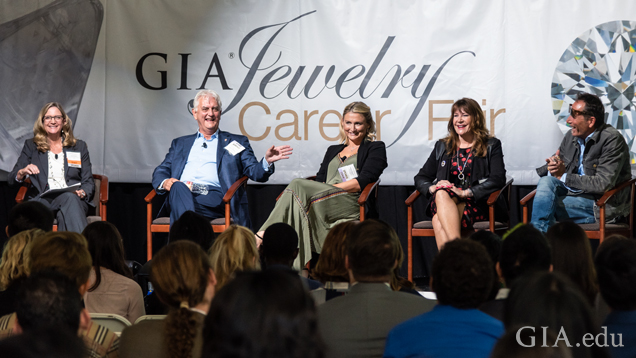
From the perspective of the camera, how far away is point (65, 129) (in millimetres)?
4785

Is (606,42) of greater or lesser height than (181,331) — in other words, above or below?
above

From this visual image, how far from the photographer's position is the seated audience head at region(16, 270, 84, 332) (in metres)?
1.19

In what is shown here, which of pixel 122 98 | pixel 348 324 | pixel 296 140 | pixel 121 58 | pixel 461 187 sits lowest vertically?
pixel 348 324

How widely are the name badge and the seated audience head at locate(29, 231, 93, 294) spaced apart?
290 centimetres

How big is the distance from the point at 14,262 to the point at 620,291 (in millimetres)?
1975

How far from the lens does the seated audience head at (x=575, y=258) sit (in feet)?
7.00

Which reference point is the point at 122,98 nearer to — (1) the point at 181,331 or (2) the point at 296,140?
(2) the point at 296,140

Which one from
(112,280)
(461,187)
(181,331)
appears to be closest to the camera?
(181,331)

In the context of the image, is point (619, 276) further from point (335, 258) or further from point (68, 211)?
point (68, 211)

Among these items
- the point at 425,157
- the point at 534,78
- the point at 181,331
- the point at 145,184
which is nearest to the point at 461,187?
the point at 425,157

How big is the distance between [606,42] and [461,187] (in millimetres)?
1677

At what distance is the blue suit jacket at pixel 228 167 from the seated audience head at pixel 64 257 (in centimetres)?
247

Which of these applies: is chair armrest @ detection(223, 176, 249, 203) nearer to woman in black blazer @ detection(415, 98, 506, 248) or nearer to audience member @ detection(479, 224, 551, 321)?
woman in black blazer @ detection(415, 98, 506, 248)

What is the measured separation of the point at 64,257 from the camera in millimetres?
1861
